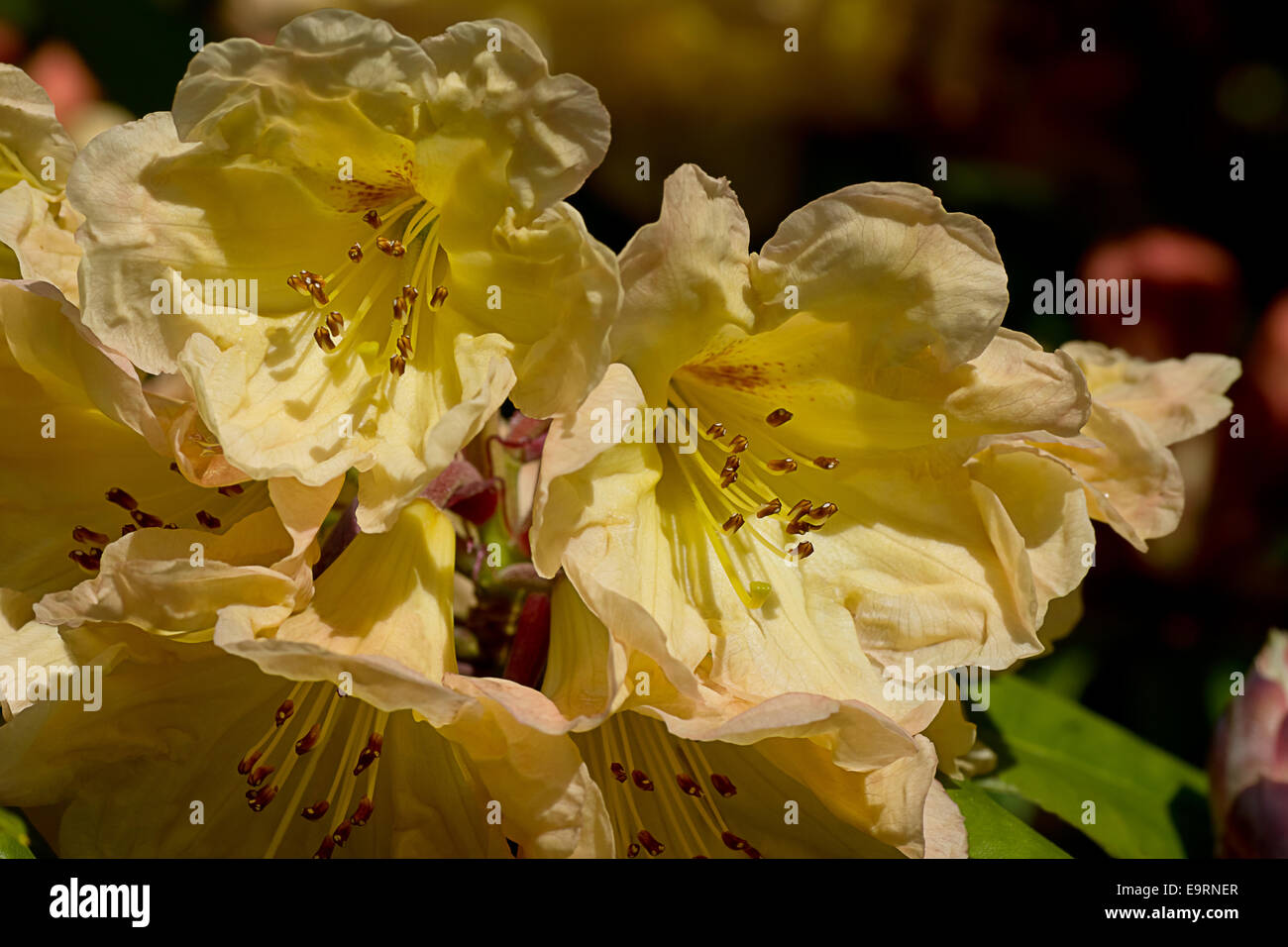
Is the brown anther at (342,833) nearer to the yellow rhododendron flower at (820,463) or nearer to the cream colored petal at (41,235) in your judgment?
the yellow rhododendron flower at (820,463)

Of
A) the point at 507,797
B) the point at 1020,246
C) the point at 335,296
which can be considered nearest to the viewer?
the point at 507,797

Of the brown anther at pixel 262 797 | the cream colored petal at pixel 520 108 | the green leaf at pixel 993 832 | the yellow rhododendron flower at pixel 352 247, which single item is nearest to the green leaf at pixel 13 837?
the brown anther at pixel 262 797

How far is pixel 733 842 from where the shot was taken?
968 mm

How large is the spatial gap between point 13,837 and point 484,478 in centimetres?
43

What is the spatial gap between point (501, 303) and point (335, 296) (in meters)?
0.16

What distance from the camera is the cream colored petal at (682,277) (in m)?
0.86

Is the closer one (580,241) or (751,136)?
(580,241)

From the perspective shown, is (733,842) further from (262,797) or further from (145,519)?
(145,519)

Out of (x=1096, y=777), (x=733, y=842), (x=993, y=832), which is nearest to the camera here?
(x=733, y=842)

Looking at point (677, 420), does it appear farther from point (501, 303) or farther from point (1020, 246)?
point (1020, 246)

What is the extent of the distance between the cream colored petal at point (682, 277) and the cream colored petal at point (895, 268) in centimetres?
3

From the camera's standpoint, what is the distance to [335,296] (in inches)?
39.4

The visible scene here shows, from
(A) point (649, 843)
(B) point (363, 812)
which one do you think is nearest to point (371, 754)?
(B) point (363, 812)
